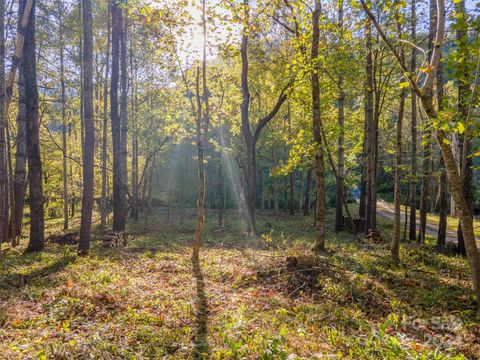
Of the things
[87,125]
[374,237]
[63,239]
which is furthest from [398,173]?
[63,239]

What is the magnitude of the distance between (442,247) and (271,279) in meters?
7.99

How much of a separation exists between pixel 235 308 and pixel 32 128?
8783mm

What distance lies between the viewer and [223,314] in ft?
17.3

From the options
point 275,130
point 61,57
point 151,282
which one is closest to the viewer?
point 151,282

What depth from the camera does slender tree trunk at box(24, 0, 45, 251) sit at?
33.1 ft

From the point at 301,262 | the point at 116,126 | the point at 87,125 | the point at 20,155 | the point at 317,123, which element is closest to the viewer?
the point at 301,262

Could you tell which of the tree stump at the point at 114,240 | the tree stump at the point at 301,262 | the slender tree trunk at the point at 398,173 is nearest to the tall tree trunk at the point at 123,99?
the tree stump at the point at 114,240

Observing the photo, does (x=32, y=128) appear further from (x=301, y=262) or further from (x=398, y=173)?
(x=398, y=173)

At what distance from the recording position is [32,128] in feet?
33.6

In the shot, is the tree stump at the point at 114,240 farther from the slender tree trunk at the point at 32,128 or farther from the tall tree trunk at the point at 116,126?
the slender tree trunk at the point at 32,128

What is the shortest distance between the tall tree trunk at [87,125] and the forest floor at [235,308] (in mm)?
850

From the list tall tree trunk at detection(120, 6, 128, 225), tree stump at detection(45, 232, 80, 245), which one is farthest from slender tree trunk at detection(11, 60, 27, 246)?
tall tree trunk at detection(120, 6, 128, 225)

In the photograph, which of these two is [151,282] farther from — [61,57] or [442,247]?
[61,57]

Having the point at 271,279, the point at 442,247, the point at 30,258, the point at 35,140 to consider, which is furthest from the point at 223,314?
the point at 442,247
